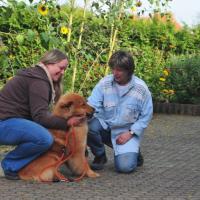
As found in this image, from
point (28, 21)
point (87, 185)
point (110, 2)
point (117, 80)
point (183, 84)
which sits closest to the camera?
point (87, 185)

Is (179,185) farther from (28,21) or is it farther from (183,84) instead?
(183,84)

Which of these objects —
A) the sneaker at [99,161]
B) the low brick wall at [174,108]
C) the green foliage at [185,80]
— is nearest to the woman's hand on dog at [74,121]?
the sneaker at [99,161]

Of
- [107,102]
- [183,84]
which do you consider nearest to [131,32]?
[183,84]

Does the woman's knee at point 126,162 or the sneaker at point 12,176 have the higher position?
the woman's knee at point 126,162

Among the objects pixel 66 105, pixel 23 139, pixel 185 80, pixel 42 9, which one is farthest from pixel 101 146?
pixel 185 80

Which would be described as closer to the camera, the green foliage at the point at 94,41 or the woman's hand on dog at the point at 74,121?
the woman's hand on dog at the point at 74,121

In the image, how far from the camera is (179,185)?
7375mm

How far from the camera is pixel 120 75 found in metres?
8.10

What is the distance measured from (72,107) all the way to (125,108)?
110 cm

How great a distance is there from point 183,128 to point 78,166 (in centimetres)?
559

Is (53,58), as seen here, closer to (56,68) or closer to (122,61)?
(56,68)

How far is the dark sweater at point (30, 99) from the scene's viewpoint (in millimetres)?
7285

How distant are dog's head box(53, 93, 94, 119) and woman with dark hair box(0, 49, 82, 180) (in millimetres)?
72

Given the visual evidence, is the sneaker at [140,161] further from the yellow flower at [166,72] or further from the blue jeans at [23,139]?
the yellow flower at [166,72]
